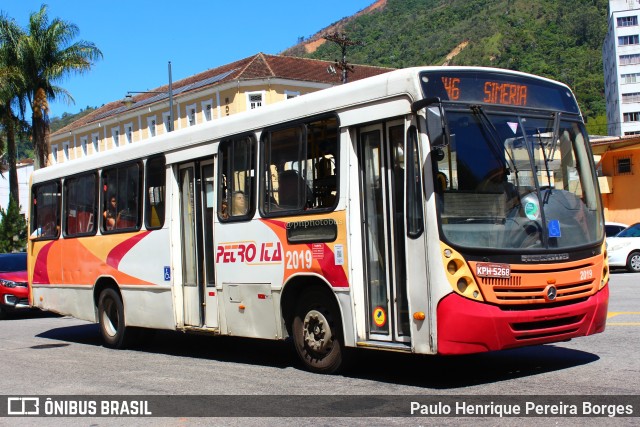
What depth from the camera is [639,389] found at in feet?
25.0

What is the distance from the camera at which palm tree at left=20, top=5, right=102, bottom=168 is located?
40.8 metres

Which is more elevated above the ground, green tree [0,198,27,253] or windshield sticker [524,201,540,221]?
green tree [0,198,27,253]

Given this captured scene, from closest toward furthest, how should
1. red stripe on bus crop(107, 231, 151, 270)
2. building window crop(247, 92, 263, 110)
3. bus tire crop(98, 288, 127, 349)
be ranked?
1. red stripe on bus crop(107, 231, 151, 270)
2. bus tire crop(98, 288, 127, 349)
3. building window crop(247, 92, 263, 110)

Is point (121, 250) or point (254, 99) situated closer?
point (121, 250)

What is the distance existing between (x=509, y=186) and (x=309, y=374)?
3.22m

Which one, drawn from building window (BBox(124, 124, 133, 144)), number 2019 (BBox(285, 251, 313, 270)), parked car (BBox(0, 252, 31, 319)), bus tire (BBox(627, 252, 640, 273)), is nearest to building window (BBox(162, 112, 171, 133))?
building window (BBox(124, 124, 133, 144))

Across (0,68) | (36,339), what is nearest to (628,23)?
(0,68)

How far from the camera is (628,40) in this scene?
104812 mm

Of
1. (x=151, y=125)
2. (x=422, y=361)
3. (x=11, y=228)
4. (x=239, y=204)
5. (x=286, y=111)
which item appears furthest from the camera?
(x=151, y=125)

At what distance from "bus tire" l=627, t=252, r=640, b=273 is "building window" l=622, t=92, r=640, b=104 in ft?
281

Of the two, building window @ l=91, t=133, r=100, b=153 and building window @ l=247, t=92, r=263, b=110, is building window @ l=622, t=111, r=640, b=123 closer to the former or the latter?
building window @ l=247, t=92, r=263, b=110

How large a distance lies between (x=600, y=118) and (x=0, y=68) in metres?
97.9

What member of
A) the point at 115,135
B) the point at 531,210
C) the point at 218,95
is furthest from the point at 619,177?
the point at 115,135

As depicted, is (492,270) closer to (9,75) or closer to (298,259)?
(298,259)
